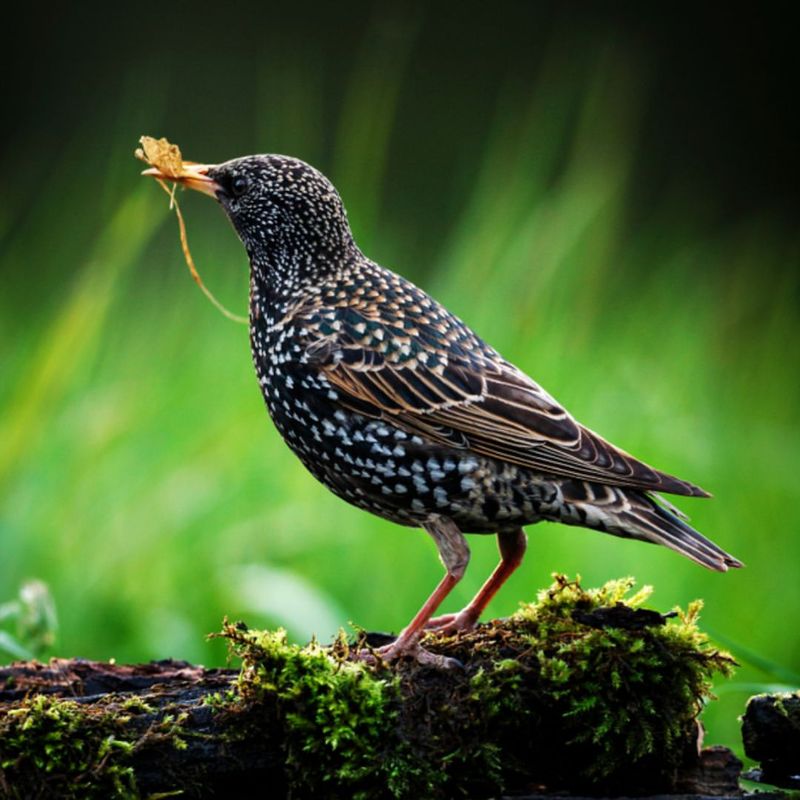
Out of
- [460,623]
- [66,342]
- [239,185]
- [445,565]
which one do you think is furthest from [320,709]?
[66,342]

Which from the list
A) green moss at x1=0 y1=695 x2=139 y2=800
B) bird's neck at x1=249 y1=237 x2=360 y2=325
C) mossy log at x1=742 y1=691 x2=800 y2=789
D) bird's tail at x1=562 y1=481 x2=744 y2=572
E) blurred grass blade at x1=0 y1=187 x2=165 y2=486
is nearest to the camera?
green moss at x1=0 y1=695 x2=139 y2=800

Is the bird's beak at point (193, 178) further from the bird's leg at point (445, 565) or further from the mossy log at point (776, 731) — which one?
the mossy log at point (776, 731)

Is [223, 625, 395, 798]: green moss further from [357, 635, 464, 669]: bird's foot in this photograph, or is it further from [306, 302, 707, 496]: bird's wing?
[306, 302, 707, 496]: bird's wing

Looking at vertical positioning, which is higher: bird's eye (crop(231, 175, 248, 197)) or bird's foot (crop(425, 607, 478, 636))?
bird's eye (crop(231, 175, 248, 197))

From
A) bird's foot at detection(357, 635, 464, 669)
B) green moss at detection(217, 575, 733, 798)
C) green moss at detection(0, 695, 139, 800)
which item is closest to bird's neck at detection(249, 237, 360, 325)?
bird's foot at detection(357, 635, 464, 669)

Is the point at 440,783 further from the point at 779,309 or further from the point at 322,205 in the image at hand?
the point at 779,309

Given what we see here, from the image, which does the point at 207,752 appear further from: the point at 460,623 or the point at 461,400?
the point at 461,400

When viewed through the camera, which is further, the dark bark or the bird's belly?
the bird's belly
